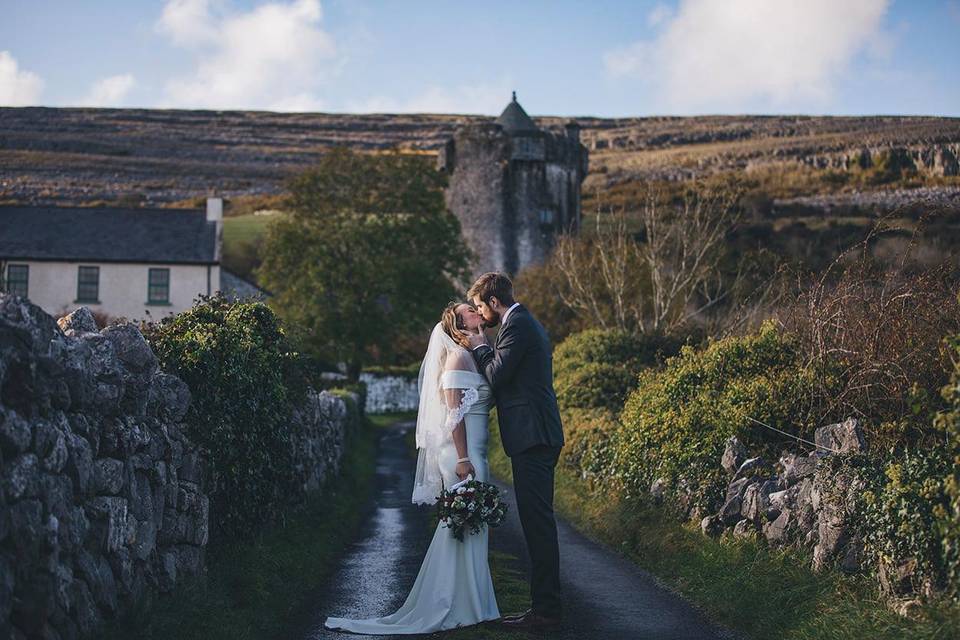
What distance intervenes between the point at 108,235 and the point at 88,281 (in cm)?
288

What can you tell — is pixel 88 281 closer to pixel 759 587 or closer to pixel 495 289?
pixel 495 289

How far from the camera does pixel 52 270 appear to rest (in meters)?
51.1

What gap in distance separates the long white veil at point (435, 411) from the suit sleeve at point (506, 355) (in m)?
0.25

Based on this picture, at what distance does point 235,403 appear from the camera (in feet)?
33.9

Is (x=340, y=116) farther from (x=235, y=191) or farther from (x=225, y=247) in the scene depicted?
(x=225, y=247)

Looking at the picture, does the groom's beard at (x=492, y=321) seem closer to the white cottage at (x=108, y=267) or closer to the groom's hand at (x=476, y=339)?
the groom's hand at (x=476, y=339)

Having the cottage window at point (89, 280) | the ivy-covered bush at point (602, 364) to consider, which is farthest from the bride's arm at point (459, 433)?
the cottage window at point (89, 280)

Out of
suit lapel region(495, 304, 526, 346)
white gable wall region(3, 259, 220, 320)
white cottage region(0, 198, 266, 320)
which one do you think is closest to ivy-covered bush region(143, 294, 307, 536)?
suit lapel region(495, 304, 526, 346)

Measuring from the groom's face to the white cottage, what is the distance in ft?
140

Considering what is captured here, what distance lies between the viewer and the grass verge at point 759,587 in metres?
7.29

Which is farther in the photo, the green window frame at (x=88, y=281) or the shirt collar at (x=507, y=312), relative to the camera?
the green window frame at (x=88, y=281)

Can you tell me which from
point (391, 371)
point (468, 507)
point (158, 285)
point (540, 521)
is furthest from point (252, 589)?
point (391, 371)

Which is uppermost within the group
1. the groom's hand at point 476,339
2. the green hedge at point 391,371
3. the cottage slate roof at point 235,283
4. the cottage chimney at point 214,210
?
the cottage chimney at point 214,210

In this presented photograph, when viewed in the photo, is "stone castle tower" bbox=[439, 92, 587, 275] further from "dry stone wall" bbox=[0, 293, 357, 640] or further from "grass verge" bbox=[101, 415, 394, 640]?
"dry stone wall" bbox=[0, 293, 357, 640]
